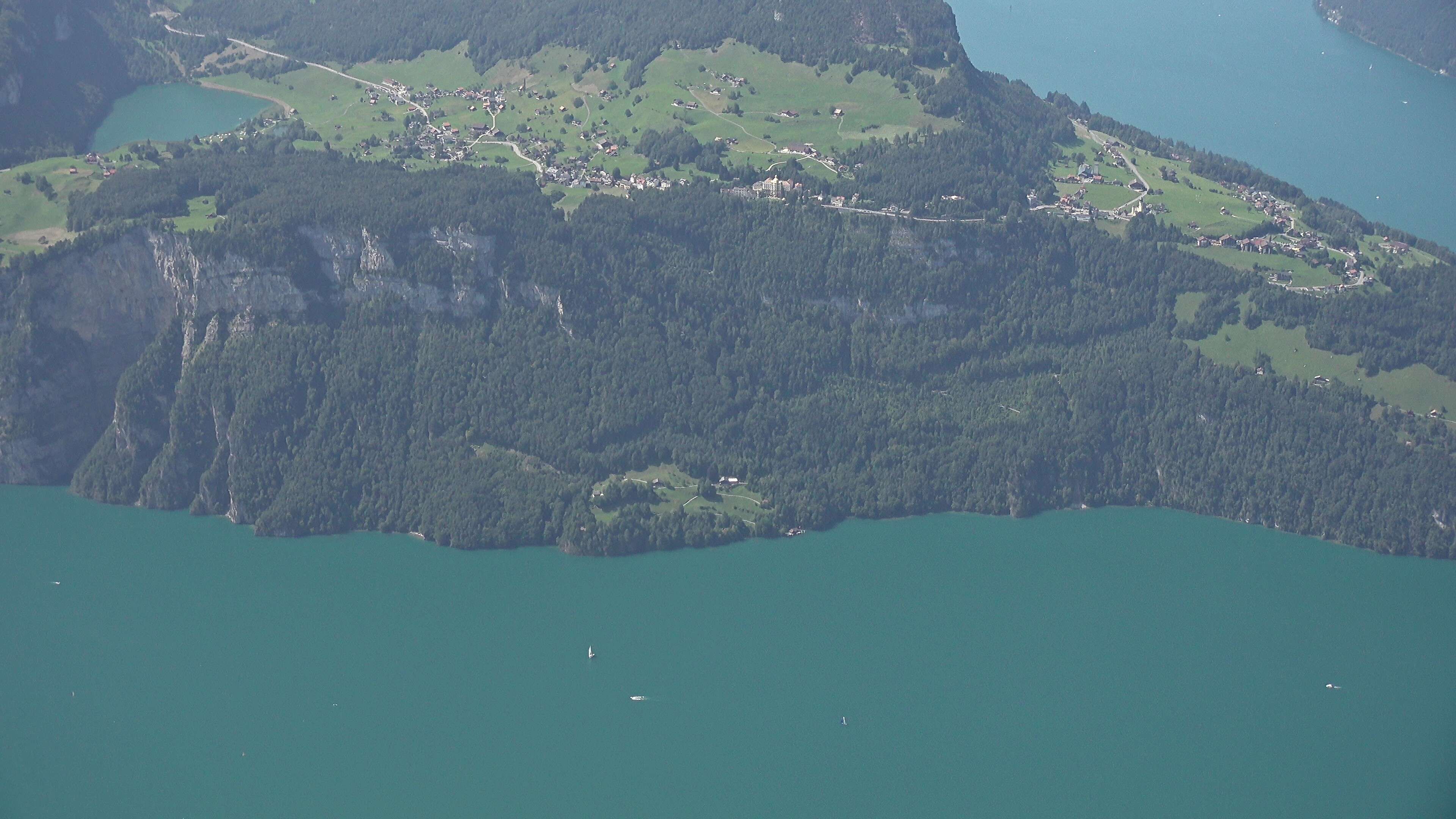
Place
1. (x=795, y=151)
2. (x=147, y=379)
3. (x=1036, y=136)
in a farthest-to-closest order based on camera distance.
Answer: (x=1036, y=136) → (x=795, y=151) → (x=147, y=379)

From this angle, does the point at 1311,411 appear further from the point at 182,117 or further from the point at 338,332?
the point at 182,117

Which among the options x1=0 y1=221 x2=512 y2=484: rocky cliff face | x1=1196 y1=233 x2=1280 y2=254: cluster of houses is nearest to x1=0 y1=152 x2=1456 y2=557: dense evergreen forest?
x1=0 y1=221 x2=512 y2=484: rocky cliff face

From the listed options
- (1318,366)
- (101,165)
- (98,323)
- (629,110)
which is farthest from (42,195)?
(1318,366)

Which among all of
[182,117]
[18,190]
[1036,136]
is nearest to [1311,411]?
[1036,136]

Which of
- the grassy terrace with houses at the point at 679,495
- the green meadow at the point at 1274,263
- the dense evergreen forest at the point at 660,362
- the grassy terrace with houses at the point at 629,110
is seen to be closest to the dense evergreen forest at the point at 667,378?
the dense evergreen forest at the point at 660,362

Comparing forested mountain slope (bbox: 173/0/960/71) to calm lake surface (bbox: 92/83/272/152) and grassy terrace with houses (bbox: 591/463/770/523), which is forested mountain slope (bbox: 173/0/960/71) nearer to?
calm lake surface (bbox: 92/83/272/152)

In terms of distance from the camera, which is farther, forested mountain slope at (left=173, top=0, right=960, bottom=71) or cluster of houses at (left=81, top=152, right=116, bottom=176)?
forested mountain slope at (left=173, top=0, right=960, bottom=71)
